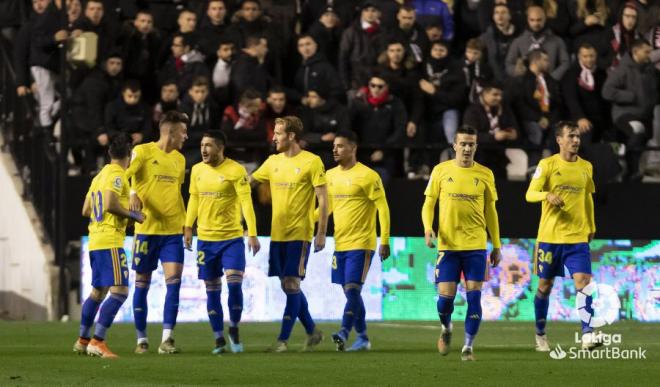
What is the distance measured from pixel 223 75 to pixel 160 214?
705cm

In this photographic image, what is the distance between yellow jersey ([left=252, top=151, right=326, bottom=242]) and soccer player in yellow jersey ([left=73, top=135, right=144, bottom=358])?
172 centimetres

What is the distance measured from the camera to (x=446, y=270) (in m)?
14.8

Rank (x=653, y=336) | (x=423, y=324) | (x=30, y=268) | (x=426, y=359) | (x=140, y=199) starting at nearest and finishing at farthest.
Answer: (x=426, y=359) → (x=140, y=199) → (x=653, y=336) → (x=423, y=324) → (x=30, y=268)

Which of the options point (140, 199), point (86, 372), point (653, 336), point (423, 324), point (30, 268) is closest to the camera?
point (86, 372)

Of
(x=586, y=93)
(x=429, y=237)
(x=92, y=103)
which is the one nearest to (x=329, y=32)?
(x=92, y=103)

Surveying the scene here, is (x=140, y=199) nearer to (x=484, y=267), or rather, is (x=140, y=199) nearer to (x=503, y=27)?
(x=484, y=267)

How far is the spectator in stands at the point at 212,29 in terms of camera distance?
23.0 m

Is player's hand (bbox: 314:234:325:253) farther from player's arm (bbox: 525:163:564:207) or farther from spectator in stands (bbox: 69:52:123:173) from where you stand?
spectator in stands (bbox: 69:52:123:173)

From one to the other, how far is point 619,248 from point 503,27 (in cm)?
376

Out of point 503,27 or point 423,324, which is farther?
point 503,27

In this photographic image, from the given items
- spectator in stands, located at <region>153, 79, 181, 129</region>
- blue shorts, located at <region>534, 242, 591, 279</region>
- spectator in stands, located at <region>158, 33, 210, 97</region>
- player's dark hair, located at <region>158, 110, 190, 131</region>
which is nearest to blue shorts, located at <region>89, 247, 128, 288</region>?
player's dark hair, located at <region>158, 110, 190, 131</region>

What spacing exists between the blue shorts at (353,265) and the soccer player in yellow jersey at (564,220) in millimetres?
1733

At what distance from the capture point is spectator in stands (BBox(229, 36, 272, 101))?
883 inches

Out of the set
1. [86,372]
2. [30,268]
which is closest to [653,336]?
[86,372]
